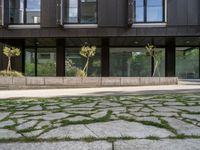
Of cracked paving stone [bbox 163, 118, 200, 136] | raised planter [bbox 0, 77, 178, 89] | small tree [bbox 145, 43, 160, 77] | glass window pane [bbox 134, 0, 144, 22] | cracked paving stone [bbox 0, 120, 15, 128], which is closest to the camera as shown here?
cracked paving stone [bbox 163, 118, 200, 136]

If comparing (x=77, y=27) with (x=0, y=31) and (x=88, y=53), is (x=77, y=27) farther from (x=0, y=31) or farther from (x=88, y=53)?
(x=0, y=31)

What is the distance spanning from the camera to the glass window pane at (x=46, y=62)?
84.0ft

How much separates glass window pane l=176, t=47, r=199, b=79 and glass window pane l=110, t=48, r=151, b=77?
261 cm

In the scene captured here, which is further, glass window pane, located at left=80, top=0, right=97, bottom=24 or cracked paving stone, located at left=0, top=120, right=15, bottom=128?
glass window pane, located at left=80, top=0, right=97, bottom=24

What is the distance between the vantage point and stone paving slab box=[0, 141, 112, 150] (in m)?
4.34

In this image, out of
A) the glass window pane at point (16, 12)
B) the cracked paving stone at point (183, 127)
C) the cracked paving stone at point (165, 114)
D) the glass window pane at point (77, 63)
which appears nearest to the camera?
the cracked paving stone at point (183, 127)

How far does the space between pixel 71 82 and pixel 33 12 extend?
7.16m

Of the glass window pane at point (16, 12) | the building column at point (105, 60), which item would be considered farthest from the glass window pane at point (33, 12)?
the building column at point (105, 60)

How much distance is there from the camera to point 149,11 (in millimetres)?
21766

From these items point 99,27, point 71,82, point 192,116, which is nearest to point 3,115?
point 192,116

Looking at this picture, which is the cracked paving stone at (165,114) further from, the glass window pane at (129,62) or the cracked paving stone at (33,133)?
the glass window pane at (129,62)

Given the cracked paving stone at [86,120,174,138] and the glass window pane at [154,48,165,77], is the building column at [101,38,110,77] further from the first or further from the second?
the cracked paving stone at [86,120,174,138]

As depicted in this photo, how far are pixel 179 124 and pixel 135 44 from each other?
1999 centimetres

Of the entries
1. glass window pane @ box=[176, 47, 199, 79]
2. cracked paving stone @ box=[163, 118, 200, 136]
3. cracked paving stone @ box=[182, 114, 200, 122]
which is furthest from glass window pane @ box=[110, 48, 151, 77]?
cracked paving stone @ box=[163, 118, 200, 136]
